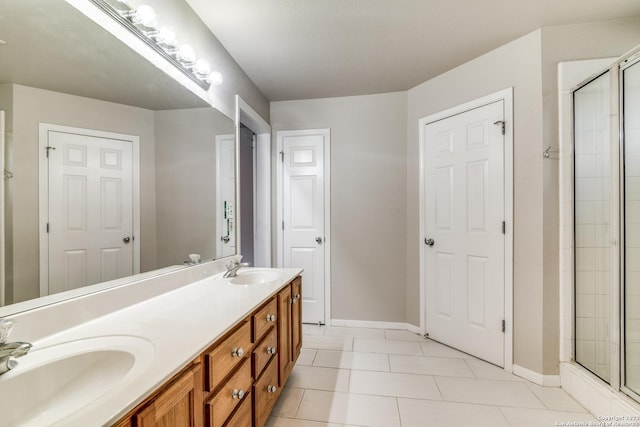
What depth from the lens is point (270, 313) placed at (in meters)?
1.47

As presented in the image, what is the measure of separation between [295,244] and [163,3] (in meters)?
2.20

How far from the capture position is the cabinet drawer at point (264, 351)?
1.27 m

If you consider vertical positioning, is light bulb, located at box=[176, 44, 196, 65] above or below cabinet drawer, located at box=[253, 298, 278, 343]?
above

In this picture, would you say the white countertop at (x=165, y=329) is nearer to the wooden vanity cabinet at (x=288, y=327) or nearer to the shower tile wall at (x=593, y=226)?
the wooden vanity cabinet at (x=288, y=327)

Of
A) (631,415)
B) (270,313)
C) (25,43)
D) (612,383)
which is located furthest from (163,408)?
(612,383)

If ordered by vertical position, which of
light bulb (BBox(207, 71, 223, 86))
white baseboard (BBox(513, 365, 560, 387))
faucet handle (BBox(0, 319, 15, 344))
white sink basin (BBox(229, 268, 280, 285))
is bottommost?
white baseboard (BBox(513, 365, 560, 387))

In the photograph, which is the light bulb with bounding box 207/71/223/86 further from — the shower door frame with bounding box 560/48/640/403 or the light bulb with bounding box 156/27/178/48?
the shower door frame with bounding box 560/48/640/403

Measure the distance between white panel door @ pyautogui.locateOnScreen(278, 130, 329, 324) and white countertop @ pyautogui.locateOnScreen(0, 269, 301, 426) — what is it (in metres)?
1.40

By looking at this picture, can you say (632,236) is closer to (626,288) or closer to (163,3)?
(626,288)

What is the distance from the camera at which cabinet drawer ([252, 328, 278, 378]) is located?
1.27m

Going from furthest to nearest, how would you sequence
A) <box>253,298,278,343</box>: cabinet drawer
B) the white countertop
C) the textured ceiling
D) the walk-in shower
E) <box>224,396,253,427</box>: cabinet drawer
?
1. the textured ceiling
2. the walk-in shower
3. <box>253,298,278,343</box>: cabinet drawer
4. <box>224,396,253,427</box>: cabinet drawer
5. the white countertop

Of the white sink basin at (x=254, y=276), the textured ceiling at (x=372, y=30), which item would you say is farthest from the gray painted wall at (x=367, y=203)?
the white sink basin at (x=254, y=276)

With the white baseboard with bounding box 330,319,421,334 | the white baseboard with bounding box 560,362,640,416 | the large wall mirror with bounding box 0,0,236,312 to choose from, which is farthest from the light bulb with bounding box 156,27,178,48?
the white baseboard with bounding box 560,362,640,416

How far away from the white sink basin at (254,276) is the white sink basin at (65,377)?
40.3 inches
